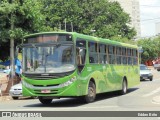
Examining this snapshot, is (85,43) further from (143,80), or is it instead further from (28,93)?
(143,80)

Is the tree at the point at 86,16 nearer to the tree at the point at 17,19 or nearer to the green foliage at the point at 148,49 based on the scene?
the green foliage at the point at 148,49

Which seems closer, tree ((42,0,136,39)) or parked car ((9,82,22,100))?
parked car ((9,82,22,100))

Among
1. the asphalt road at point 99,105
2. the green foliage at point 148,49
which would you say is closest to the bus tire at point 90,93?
the asphalt road at point 99,105

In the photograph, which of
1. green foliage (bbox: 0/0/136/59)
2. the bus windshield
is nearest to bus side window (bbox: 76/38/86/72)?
the bus windshield

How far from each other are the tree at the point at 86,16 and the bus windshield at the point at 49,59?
5542 centimetres

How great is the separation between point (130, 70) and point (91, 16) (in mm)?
51793

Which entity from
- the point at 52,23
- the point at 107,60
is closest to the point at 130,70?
the point at 107,60

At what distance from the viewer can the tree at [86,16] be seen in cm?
7512

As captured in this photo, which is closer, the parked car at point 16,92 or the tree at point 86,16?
the parked car at point 16,92

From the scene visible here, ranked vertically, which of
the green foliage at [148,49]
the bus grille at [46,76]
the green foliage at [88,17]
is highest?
the green foliage at [88,17]

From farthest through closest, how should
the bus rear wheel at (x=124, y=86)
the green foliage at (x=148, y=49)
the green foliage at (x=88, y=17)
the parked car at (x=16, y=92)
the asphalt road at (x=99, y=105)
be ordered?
1. the green foliage at (x=148, y=49)
2. the green foliage at (x=88, y=17)
3. the bus rear wheel at (x=124, y=86)
4. the parked car at (x=16, y=92)
5. the asphalt road at (x=99, y=105)

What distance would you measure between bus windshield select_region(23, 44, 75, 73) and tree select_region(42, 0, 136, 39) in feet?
182

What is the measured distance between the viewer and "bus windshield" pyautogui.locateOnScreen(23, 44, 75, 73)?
1773 centimetres

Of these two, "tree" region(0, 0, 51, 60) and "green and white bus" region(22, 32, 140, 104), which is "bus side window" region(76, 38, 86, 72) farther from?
"tree" region(0, 0, 51, 60)
